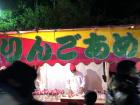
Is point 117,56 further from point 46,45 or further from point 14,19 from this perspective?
point 14,19

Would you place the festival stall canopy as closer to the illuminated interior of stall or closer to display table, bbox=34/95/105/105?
the illuminated interior of stall

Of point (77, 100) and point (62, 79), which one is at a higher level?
point (62, 79)

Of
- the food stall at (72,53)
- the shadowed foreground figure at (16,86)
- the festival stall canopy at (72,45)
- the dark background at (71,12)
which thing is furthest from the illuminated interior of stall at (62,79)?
the shadowed foreground figure at (16,86)

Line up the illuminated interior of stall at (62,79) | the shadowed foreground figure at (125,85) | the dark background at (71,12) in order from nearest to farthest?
1. the shadowed foreground figure at (125,85)
2. the illuminated interior of stall at (62,79)
3. the dark background at (71,12)

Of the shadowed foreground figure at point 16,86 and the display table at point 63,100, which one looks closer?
the shadowed foreground figure at point 16,86

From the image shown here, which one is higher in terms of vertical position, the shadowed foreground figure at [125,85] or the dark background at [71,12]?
the dark background at [71,12]

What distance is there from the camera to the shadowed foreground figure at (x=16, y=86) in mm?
4023

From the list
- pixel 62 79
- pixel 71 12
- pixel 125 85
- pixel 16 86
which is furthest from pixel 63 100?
pixel 16 86

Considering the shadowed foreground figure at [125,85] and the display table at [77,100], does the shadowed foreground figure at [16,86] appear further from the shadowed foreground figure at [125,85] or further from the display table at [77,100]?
the display table at [77,100]

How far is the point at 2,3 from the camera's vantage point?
22.7 metres

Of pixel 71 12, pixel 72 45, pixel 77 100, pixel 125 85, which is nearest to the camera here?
pixel 125 85

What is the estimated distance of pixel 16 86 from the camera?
4020 mm

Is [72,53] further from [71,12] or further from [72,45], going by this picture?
[71,12]

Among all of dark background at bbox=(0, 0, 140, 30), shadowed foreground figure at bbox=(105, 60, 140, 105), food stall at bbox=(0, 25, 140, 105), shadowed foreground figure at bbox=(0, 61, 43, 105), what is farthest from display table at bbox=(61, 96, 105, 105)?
shadowed foreground figure at bbox=(0, 61, 43, 105)
